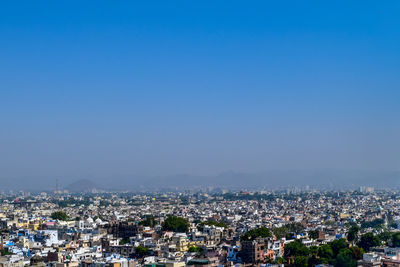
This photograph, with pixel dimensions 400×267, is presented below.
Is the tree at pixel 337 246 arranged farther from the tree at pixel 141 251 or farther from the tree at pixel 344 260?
the tree at pixel 141 251

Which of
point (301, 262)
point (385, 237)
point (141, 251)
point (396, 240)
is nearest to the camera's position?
point (301, 262)

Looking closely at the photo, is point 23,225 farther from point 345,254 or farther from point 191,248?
point 345,254

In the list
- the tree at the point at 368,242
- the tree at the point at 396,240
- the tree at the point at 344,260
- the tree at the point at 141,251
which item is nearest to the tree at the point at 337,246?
the tree at the point at 344,260

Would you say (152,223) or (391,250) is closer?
(391,250)

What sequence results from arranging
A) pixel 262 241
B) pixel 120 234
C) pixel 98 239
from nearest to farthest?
pixel 262 241
pixel 98 239
pixel 120 234

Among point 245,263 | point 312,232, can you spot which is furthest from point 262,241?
point 312,232

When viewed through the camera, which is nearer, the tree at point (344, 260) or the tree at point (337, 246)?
the tree at point (344, 260)

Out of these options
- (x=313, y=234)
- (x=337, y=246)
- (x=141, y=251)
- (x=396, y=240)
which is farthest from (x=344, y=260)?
(x=313, y=234)

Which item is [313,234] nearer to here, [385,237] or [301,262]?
[385,237]

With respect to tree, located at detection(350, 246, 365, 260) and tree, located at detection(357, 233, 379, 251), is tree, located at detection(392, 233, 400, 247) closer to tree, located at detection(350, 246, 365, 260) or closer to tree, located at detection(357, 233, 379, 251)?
tree, located at detection(357, 233, 379, 251)

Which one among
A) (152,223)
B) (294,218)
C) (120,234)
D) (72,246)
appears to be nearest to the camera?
(72,246)

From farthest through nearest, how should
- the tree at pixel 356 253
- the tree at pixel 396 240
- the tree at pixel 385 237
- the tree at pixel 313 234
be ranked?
the tree at pixel 313 234, the tree at pixel 385 237, the tree at pixel 396 240, the tree at pixel 356 253
